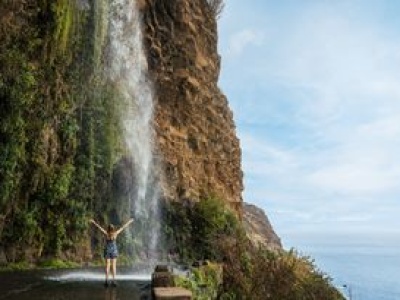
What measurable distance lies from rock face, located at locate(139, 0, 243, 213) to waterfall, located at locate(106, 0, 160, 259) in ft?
3.37

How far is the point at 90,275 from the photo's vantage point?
62.7ft

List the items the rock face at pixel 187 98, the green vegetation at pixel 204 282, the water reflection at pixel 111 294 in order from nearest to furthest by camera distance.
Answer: the green vegetation at pixel 204 282 → the water reflection at pixel 111 294 → the rock face at pixel 187 98

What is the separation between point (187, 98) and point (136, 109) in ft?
15.9

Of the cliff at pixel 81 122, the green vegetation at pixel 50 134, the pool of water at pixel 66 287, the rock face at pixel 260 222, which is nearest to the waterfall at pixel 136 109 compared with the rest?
the cliff at pixel 81 122

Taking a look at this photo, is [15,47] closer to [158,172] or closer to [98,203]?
[98,203]

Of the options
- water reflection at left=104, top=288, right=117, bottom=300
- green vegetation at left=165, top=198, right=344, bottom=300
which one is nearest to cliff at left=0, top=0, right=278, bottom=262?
water reflection at left=104, top=288, right=117, bottom=300

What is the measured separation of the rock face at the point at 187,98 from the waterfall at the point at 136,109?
3.37 feet

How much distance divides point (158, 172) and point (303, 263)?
17.6 metres

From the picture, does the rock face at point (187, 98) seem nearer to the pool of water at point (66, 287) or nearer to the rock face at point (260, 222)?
→ the pool of water at point (66, 287)

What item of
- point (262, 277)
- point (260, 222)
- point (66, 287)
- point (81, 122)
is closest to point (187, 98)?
point (81, 122)

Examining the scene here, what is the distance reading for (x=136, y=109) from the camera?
31562 millimetres

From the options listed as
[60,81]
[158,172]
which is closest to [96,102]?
[60,81]

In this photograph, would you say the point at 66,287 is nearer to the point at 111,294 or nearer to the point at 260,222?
the point at 111,294

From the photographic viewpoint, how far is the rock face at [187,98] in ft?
111
